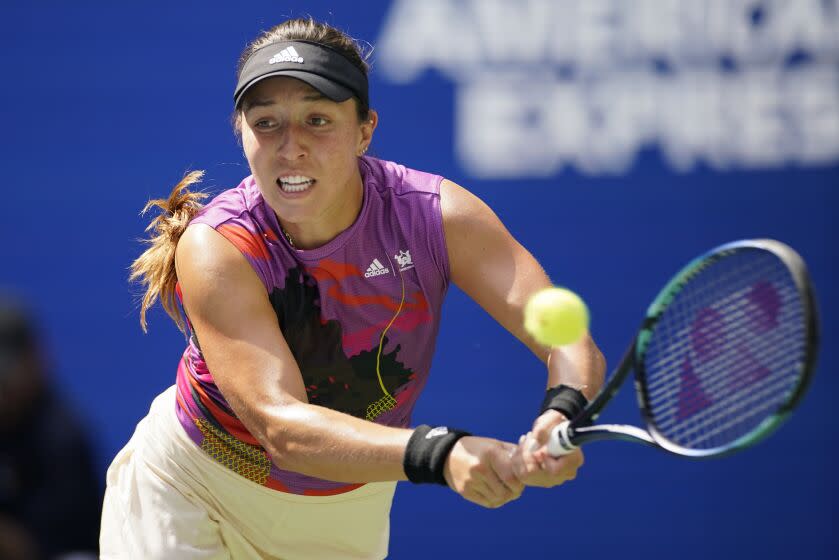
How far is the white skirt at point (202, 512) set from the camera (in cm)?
284

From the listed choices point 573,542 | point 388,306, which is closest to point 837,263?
point 573,542

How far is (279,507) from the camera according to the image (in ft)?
9.38

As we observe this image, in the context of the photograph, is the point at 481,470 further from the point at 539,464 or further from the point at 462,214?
the point at 462,214

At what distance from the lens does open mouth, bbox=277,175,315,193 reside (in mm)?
2609

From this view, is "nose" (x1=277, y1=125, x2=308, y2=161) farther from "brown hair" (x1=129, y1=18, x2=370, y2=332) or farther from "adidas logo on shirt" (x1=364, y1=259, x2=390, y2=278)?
"adidas logo on shirt" (x1=364, y1=259, x2=390, y2=278)

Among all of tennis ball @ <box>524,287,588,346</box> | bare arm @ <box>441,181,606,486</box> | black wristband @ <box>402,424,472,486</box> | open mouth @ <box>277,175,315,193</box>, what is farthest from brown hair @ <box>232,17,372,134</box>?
black wristband @ <box>402,424,472,486</box>

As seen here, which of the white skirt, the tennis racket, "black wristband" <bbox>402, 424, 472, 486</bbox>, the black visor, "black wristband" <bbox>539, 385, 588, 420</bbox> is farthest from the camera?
the white skirt

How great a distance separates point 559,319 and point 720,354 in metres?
0.67

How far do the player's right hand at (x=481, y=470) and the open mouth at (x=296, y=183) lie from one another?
26.8 inches

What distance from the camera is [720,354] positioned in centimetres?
280

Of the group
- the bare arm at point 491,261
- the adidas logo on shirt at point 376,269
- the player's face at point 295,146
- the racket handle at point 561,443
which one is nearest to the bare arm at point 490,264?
the bare arm at point 491,261

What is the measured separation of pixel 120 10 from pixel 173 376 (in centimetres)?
Result: 123

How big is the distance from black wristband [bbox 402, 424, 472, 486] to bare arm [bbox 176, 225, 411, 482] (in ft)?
0.09

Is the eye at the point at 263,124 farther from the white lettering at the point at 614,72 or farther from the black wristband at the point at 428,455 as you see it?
the white lettering at the point at 614,72
